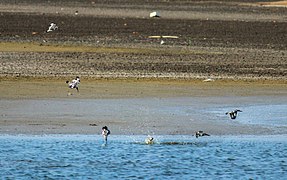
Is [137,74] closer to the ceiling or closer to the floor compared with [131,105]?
closer to the ceiling

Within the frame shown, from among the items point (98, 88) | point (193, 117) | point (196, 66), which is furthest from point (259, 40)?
point (193, 117)

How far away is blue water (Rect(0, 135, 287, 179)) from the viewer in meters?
14.5

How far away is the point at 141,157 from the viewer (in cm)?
1584

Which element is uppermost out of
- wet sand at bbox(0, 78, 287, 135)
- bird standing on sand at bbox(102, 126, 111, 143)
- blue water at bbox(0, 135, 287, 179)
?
wet sand at bbox(0, 78, 287, 135)

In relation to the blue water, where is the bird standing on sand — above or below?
above

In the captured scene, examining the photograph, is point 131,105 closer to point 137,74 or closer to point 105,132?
point 105,132

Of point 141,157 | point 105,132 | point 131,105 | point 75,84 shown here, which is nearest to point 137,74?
point 75,84

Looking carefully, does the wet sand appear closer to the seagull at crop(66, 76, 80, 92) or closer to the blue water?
the seagull at crop(66, 76, 80, 92)

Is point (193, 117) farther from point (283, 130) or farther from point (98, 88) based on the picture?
point (98, 88)

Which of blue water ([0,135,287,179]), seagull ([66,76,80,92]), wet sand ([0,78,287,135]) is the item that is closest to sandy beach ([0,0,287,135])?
wet sand ([0,78,287,135])

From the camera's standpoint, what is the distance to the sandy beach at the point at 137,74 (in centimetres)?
1852

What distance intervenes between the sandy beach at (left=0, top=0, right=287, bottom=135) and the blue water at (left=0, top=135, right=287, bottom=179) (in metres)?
0.67

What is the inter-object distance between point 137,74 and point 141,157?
9750mm

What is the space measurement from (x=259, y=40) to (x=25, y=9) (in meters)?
20.8
